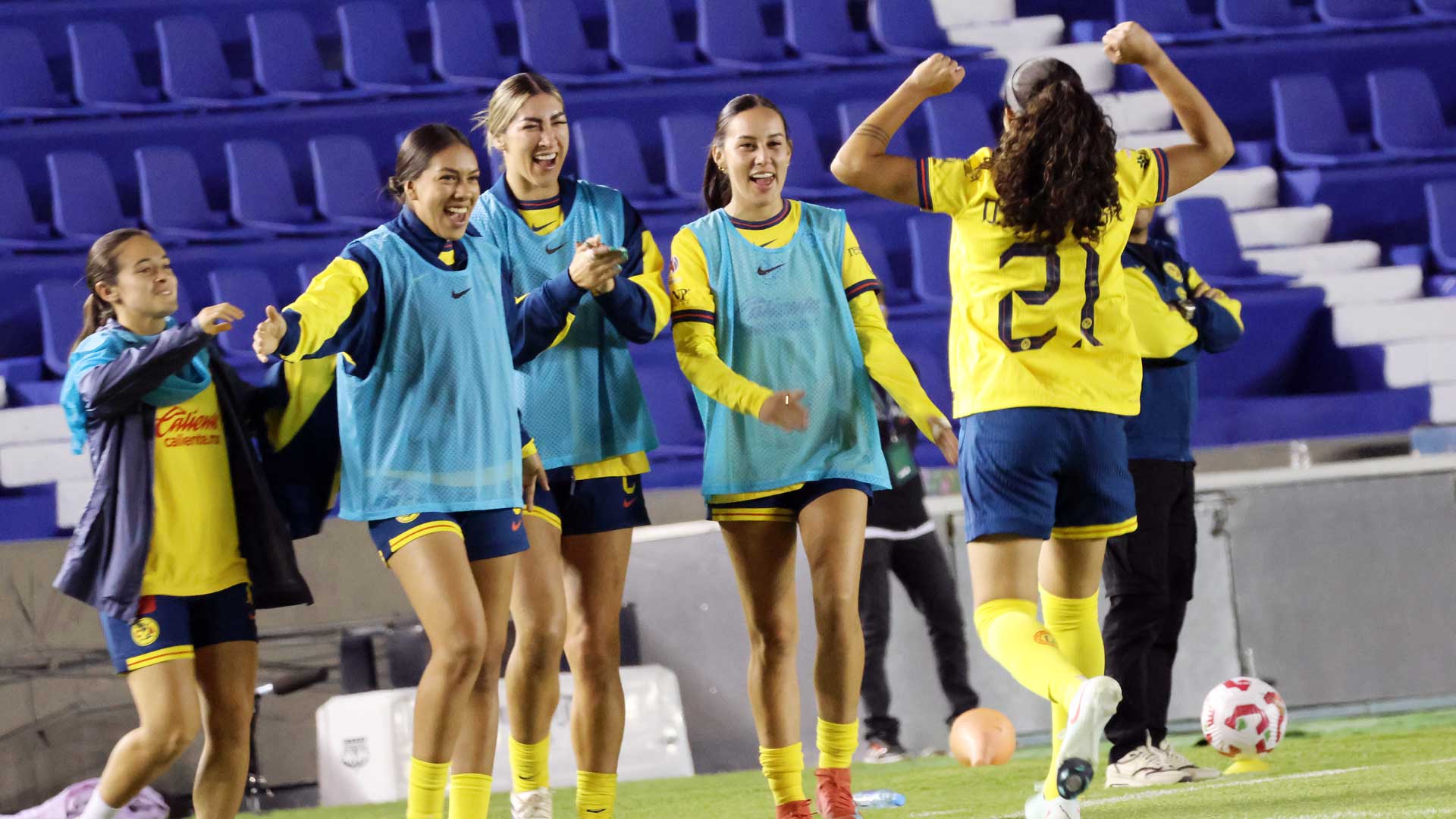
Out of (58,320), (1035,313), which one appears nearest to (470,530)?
(1035,313)

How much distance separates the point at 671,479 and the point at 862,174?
4.78 m

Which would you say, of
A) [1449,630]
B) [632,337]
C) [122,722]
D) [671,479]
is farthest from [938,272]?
[632,337]

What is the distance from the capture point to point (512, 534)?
3.59m

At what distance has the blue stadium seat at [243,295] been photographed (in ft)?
29.0

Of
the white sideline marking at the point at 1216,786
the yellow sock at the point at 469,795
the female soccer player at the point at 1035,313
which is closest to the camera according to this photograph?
the female soccer player at the point at 1035,313

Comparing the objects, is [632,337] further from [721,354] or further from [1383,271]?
[1383,271]

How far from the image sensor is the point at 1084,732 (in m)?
2.92

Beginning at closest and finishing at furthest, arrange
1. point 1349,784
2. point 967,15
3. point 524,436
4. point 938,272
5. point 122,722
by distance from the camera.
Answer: point 524,436
point 1349,784
point 122,722
point 938,272
point 967,15

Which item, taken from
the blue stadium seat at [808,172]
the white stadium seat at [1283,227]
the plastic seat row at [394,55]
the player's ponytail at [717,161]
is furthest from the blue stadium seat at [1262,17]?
the player's ponytail at [717,161]

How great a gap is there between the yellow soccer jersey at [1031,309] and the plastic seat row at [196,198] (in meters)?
6.43

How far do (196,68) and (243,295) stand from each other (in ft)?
6.66

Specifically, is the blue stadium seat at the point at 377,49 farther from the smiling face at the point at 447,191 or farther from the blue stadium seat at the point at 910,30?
the smiling face at the point at 447,191

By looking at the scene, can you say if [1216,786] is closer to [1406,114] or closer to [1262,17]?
[1406,114]

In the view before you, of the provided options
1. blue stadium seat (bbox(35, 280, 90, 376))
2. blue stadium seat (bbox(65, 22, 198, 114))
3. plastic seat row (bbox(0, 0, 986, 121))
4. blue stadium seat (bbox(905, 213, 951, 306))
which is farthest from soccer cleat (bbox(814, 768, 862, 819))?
blue stadium seat (bbox(65, 22, 198, 114))
